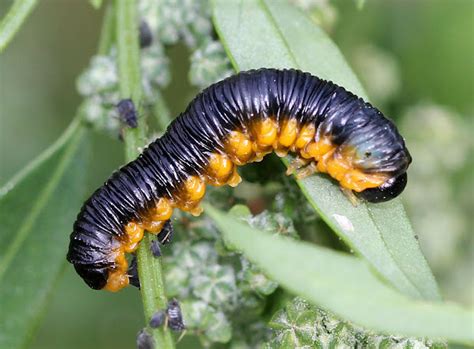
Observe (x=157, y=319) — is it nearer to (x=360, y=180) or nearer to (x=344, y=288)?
(x=344, y=288)

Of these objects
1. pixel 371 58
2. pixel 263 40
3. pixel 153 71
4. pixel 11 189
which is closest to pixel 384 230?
pixel 263 40

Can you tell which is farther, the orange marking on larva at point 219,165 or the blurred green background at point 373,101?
the blurred green background at point 373,101

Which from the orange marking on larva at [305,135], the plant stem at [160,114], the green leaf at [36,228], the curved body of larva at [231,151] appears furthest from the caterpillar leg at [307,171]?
the green leaf at [36,228]

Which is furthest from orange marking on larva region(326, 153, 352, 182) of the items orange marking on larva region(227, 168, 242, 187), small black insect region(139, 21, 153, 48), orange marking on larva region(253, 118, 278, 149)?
small black insect region(139, 21, 153, 48)

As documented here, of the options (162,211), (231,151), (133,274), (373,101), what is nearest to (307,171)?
(231,151)

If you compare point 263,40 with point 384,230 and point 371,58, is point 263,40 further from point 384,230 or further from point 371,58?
point 371,58

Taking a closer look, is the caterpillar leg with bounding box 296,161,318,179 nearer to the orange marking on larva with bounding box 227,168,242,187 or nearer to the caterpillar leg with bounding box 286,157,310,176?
the caterpillar leg with bounding box 286,157,310,176

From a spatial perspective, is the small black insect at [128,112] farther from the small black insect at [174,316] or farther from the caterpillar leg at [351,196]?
the caterpillar leg at [351,196]

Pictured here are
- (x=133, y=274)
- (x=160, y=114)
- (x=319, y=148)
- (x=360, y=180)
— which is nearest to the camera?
(x=360, y=180)
